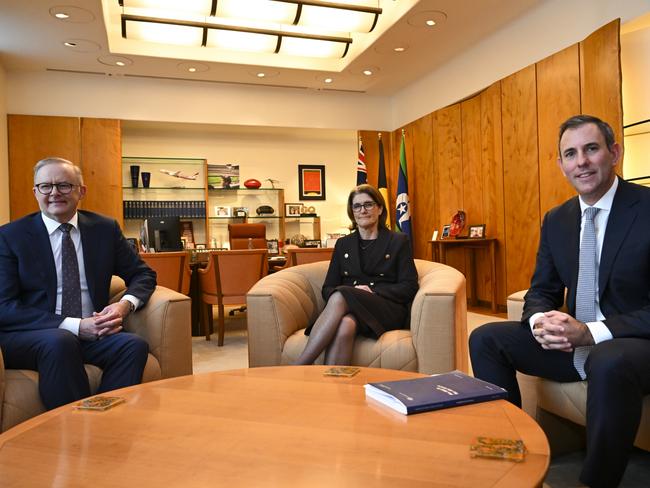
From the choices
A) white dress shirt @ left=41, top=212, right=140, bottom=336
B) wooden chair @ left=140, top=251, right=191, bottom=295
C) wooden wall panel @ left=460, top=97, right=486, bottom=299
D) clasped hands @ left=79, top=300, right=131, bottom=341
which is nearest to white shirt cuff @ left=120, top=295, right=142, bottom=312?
white dress shirt @ left=41, top=212, right=140, bottom=336

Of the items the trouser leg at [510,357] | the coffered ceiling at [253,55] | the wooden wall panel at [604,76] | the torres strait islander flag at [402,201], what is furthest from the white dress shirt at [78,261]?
the torres strait islander flag at [402,201]

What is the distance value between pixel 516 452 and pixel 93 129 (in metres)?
7.23

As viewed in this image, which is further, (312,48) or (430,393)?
(312,48)

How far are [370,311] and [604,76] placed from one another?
3.38 m

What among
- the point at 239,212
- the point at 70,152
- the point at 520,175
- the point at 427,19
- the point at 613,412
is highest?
the point at 427,19

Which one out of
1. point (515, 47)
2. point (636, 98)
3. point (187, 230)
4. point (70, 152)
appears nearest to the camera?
point (636, 98)

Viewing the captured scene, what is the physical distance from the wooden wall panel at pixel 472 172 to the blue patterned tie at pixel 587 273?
14.8 feet

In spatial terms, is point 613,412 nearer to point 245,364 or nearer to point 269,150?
point 245,364

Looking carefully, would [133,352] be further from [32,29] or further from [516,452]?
[32,29]

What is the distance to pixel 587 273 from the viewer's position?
194 centimetres

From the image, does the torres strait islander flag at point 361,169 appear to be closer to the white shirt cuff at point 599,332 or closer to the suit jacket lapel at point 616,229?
the suit jacket lapel at point 616,229

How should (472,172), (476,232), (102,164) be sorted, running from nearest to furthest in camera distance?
1. (476,232)
2. (472,172)
3. (102,164)

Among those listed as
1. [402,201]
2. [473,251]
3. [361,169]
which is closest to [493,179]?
[473,251]

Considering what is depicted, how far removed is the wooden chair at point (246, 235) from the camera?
6996mm
